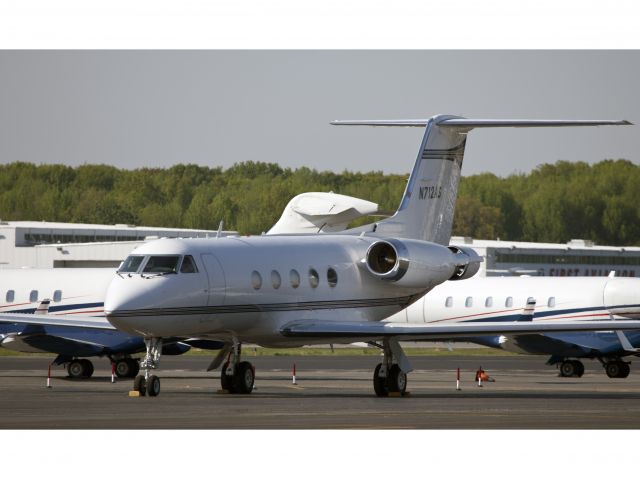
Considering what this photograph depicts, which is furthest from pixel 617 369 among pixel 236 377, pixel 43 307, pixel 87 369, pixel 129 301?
pixel 129 301

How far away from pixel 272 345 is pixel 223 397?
2387 mm

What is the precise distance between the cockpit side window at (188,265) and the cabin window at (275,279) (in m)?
2.31

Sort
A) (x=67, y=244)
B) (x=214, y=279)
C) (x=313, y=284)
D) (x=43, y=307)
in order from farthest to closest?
(x=67, y=244) < (x=43, y=307) < (x=313, y=284) < (x=214, y=279)

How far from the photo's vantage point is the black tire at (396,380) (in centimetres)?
2812

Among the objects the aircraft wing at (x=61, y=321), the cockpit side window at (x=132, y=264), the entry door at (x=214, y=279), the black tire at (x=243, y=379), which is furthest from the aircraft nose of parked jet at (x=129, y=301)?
the black tire at (x=243, y=379)

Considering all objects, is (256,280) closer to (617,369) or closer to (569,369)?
(569,369)

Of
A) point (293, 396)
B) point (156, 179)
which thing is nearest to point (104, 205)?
point (156, 179)

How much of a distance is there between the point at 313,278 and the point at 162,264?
433 cm

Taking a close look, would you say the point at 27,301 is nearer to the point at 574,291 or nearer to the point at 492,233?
the point at 574,291

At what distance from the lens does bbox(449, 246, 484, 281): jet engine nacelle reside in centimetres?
3139

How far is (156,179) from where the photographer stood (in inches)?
4345

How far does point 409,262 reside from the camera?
29.7 meters

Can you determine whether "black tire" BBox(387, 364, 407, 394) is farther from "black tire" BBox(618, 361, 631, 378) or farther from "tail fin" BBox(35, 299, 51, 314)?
"tail fin" BBox(35, 299, 51, 314)

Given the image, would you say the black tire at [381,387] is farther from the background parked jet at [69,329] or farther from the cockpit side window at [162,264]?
the background parked jet at [69,329]
